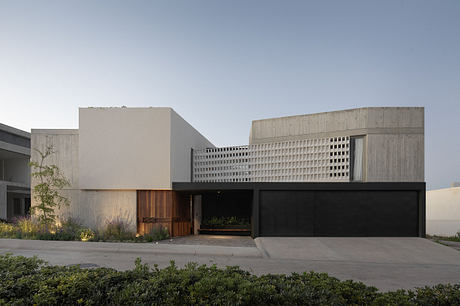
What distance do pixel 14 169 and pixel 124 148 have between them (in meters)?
23.8

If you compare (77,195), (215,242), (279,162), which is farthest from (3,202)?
(279,162)

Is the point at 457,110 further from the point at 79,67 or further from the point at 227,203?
the point at 79,67

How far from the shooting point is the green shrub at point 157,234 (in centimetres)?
1098

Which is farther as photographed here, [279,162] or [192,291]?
[279,162]

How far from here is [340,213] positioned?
11.7 m

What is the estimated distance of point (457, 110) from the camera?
39.0 meters

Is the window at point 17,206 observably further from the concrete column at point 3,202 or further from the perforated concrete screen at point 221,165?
the perforated concrete screen at point 221,165

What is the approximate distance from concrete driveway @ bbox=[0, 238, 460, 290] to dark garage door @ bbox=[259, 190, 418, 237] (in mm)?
1156

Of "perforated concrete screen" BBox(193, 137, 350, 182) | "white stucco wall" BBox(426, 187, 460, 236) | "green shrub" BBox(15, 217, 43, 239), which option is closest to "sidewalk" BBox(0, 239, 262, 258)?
"green shrub" BBox(15, 217, 43, 239)

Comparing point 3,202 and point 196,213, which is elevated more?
point 196,213

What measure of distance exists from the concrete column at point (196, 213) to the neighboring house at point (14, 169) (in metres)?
19.1

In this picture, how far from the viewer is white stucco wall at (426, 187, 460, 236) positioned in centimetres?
1870

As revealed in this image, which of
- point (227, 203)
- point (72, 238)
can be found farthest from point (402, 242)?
point (72, 238)

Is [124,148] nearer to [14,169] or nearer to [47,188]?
[47,188]
